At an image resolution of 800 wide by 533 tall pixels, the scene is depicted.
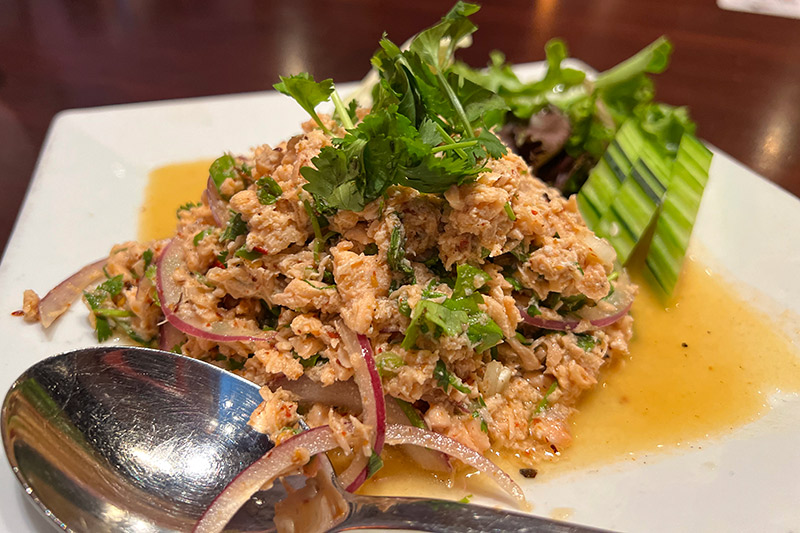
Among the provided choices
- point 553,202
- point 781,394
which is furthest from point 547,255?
point 781,394

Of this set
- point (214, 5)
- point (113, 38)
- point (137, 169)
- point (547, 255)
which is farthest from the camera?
point (214, 5)

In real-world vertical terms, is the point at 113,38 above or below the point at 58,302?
above

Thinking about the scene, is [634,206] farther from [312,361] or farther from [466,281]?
[312,361]

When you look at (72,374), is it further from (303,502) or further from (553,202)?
(553,202)

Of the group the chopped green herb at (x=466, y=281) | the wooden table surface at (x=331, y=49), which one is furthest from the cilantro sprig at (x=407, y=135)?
the wooden table surface at (x=331, y=49)

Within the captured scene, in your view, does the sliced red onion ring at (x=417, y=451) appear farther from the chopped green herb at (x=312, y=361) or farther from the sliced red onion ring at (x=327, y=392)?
the chopped green herb at (x=312, y=361)

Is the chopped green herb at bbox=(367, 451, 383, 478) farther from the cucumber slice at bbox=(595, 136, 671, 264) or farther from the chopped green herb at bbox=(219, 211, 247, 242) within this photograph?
the cucumber slice at bbox=(595, 136, 671, 264)
